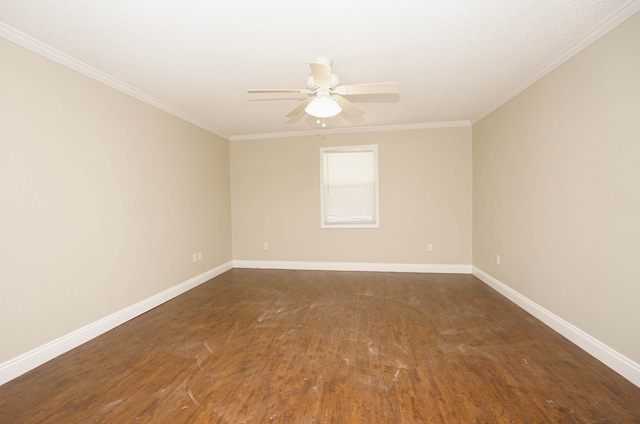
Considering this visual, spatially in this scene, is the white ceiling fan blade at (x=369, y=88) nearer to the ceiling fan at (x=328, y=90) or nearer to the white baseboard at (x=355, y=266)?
the ceiling fan at (x=328, y=90)

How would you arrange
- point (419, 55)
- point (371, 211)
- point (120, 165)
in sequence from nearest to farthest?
point (419, 55) < point (120, 165) < point (371, 211)

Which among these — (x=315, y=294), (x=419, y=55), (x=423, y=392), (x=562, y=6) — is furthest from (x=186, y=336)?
(x=562, y=6)

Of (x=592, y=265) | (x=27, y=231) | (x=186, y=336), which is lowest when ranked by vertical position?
(x=186, y=336)

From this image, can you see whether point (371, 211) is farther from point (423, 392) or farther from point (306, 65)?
point (423, 392)

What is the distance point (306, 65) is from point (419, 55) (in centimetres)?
101

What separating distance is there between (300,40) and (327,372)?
255 centimetres

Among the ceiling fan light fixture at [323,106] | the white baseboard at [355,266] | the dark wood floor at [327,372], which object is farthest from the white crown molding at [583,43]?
the white baseboard at [355,266]

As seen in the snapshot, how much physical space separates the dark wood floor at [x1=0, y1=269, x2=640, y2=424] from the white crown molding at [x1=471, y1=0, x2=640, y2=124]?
97.0 inches

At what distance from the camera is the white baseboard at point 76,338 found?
1968 millimetres

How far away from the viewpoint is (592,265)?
215cm

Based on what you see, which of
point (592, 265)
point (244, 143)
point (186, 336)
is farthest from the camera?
point (244, 143)

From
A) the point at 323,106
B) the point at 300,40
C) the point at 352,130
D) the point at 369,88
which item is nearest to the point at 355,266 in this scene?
the point at 352,130

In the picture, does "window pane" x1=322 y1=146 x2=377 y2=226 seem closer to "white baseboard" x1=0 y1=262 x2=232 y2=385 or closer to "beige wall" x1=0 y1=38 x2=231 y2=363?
"beige wall" x1=0 y1=38 x2=231 y2=363

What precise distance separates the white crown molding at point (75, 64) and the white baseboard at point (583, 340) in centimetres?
488
